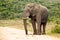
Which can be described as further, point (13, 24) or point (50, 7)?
point (50, 7)

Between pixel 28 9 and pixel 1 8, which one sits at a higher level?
pixel 28 9

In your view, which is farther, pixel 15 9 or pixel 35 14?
pixel 15 9

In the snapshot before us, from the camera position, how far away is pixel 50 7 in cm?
3284

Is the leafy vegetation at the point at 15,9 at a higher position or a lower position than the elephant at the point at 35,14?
lower

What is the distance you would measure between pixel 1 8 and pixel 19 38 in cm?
1672

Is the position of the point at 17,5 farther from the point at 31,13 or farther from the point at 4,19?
the point at 31,13

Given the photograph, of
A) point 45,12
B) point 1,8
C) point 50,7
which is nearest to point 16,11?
point 1,8

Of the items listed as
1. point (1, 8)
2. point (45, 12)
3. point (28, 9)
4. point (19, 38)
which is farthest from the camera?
point (1, 8)

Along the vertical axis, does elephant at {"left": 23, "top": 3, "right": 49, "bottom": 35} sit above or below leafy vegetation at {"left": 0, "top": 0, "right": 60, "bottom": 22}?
above

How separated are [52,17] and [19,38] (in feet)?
46.7

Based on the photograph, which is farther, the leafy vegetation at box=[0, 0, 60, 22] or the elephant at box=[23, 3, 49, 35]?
the leafy vegetation at box=[0, 0, 60, 22]

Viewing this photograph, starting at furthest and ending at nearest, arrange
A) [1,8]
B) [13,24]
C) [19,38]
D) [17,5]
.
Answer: [17,5], [1,8], [13,24], [19,38]

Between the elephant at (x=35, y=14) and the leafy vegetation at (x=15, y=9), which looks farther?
the leafy vegetation at (x=15, y=9)

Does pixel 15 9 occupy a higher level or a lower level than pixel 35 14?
lower
